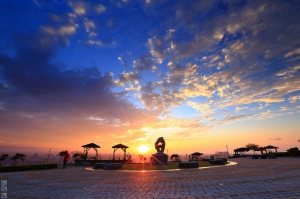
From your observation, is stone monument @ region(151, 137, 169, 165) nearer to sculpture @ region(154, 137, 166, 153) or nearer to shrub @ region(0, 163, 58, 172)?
sculpture @ region(154, 137, 166, 153)

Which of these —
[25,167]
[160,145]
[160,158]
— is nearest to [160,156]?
[160,158]

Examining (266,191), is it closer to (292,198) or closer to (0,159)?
(292,198)

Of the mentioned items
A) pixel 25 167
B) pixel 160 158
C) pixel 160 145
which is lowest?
pixel 25 167

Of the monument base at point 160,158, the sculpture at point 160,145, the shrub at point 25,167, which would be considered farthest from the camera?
the sculpture at point 160,145

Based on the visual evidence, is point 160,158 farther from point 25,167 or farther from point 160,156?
point 25,167

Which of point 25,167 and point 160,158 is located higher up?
point 160,158

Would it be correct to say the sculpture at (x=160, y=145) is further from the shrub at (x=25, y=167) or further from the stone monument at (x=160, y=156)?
the shrub at (x=25, y=167)

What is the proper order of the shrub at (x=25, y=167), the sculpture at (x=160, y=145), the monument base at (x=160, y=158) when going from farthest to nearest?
the sculpture at (x=160, y=145) < the monument base at (x=160, y=158) < the shrub at (x=25, y=167)

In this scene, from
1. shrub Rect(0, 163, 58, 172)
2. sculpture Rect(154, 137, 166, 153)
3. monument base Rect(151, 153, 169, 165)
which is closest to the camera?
shrub Rect(0, 163, 58, 172)

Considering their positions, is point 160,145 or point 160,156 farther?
point 160,145

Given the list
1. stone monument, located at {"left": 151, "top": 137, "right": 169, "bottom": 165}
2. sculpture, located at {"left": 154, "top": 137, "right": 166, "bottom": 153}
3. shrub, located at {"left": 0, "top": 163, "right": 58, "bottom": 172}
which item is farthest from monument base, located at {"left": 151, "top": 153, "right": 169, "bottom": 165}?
shrub, located at {"left": 0, "top": 163, "right": 58, "bottom": 172}

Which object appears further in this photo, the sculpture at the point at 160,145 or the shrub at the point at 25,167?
the sculpture at the point at 160,145

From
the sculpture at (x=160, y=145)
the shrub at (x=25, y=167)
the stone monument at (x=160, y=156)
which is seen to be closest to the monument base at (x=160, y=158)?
the stone monument at (x=160, y=156)

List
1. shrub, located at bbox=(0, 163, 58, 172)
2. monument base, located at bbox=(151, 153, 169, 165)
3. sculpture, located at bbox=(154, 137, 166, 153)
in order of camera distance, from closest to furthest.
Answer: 1. shrub, located at bbox=(0, 163, 58, 172)
2. monument base, located at bbox=(151, 153, 169, 165)
3. sculpture, located at bbox=(154, 137, 166, 153)
